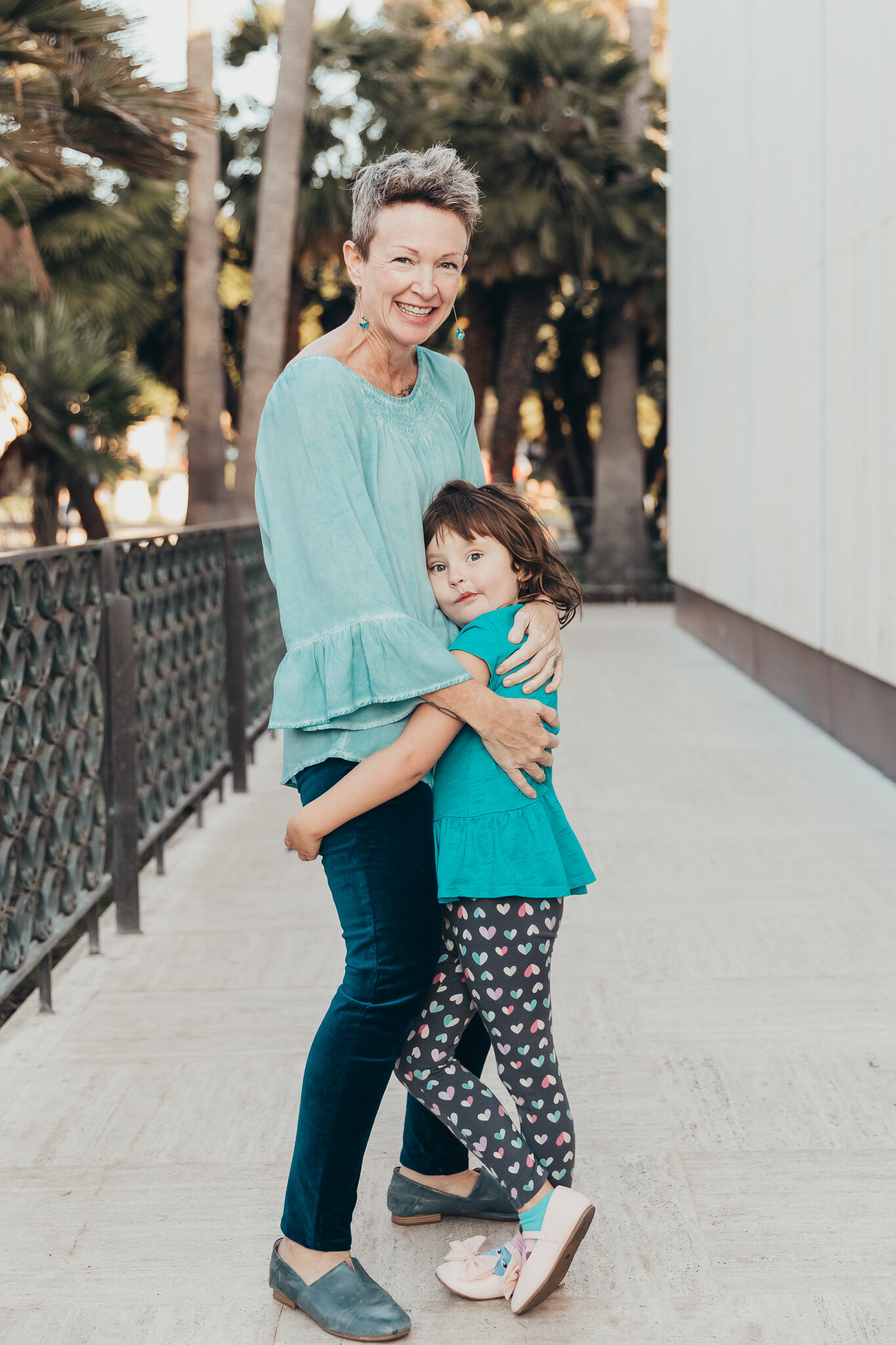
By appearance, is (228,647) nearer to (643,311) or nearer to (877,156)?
(877,156)

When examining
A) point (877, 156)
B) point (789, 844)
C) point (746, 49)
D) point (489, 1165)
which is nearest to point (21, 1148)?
point (489, 1165)

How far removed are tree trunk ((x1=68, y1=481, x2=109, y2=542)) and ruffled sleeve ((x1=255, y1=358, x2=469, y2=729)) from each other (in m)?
13.4

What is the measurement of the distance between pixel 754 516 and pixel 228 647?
4585 mm

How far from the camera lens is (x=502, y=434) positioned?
18.9 metres

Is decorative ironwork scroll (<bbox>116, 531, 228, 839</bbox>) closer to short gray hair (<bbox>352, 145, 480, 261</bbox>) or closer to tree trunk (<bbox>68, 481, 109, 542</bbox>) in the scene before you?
short gray hair (<bbox>352, 145, 480, 261</bbox>)

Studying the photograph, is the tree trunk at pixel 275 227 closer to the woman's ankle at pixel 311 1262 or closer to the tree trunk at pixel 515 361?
the tree trunk at pixel 515 361

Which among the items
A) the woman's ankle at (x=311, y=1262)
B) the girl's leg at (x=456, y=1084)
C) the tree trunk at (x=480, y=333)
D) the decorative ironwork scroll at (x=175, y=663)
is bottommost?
the woman's ankle at (x=311, y=1262)

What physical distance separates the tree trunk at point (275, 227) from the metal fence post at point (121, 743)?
315 inches

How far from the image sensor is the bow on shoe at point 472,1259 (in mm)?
2318

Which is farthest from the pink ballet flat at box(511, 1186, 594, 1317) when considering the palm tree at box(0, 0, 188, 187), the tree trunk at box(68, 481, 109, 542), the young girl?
the tree trunk at box(68, 481, 109, 542)

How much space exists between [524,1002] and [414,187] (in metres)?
1.28

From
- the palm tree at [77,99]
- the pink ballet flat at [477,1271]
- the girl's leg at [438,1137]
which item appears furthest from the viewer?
the palm tree at [77,99]

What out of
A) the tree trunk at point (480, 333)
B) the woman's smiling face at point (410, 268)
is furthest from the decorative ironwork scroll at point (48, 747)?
the tree trunk at point (480, 333)

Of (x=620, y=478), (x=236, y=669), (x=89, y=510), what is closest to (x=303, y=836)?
(x=236, y=669)
